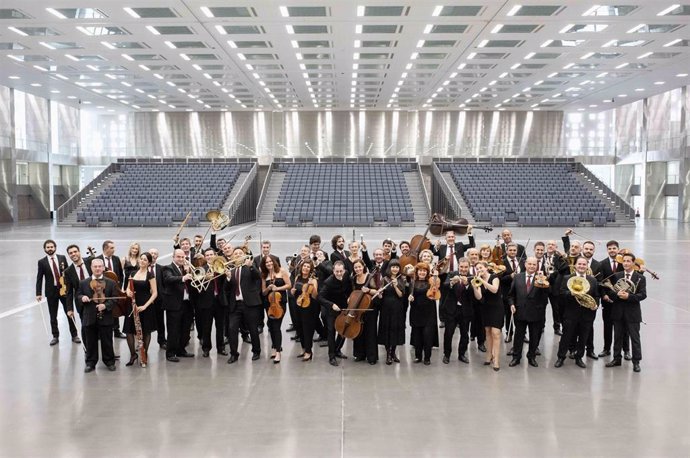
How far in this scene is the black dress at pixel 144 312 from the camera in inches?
291

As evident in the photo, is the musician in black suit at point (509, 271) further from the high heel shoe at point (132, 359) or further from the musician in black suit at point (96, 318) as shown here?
the musician in black suit at point (96, 318)

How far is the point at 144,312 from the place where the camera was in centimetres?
749

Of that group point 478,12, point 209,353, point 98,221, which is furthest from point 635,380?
point 98,221

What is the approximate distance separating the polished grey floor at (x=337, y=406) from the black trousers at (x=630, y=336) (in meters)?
0.23

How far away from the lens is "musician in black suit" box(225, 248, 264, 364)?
742 cm

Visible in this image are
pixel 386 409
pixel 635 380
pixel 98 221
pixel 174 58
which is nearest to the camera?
pixel 386 409

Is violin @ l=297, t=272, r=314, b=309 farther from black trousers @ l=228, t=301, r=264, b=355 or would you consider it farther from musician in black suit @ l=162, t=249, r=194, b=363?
musician in black suit @ l=162, t=249, r=194, b=363

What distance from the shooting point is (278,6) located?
61.7 feet

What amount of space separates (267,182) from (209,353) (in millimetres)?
29611

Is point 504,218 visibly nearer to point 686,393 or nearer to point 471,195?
point 471,195

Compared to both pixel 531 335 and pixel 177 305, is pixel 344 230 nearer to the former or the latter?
pixel 177 305

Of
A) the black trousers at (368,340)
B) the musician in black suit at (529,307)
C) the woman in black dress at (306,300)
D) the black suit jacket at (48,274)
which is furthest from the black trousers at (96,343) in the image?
the musician in black suit at (529,307)

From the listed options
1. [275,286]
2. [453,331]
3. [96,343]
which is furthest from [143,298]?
[453,331]

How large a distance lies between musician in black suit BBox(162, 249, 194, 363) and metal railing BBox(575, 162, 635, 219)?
104ft
